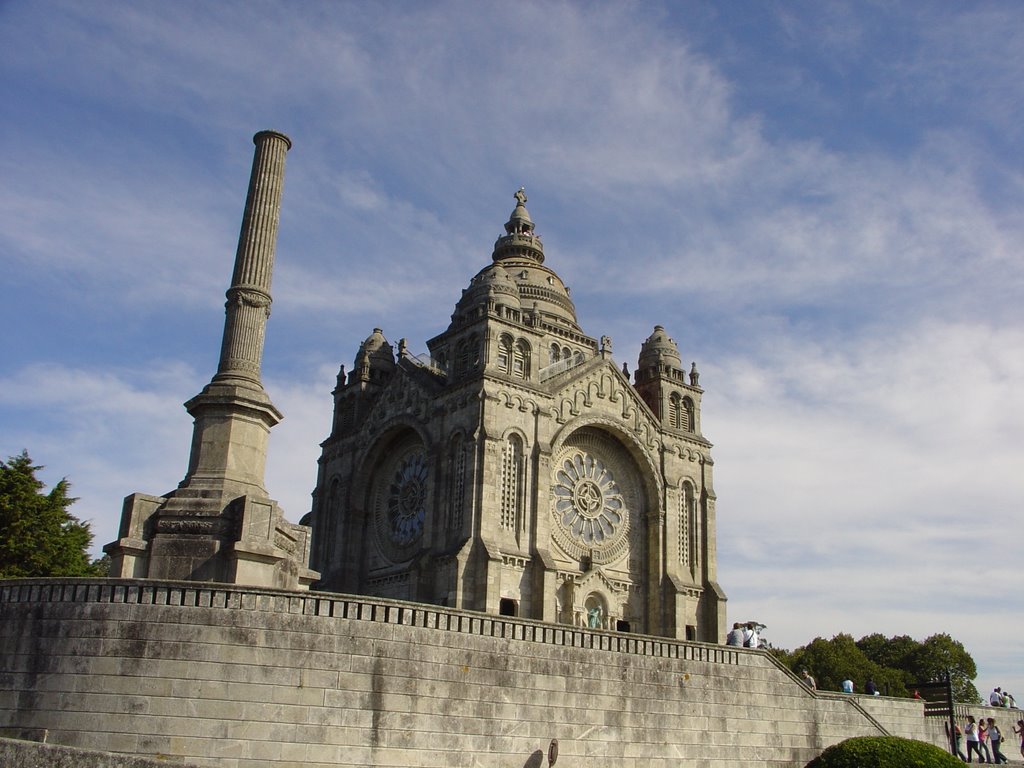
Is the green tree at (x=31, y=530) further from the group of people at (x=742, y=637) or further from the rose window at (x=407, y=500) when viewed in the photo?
the group of people at (x=742, y=637)

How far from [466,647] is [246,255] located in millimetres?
10770

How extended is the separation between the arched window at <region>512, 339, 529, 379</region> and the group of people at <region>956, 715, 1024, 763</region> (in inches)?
836

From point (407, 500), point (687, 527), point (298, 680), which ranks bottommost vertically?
point (298, 680)

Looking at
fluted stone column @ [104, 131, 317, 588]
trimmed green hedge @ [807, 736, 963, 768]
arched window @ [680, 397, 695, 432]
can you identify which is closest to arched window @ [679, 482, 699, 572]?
arched window @ [680, 397, 695, 432]

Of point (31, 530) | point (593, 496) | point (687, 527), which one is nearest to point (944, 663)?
point (687, 527)

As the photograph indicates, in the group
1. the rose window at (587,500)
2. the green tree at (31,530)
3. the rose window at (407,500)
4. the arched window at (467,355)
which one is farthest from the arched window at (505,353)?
the green tree at (31,530)

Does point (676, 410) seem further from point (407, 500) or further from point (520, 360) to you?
point (407, 500)

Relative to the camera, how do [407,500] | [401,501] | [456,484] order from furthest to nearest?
[401,501] → [407,500] → [456,484]

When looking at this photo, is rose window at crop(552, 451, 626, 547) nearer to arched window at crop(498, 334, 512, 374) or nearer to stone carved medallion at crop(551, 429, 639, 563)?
→ stone carved medallion at crop(551, 429, 639, 563)

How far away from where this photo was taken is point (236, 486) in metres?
21.2

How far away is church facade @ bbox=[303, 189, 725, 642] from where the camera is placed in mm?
40062

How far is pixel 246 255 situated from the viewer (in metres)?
23.8

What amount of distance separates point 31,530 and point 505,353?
1962cm

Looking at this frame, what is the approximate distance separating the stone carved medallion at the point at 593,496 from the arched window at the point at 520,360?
4006 mm
